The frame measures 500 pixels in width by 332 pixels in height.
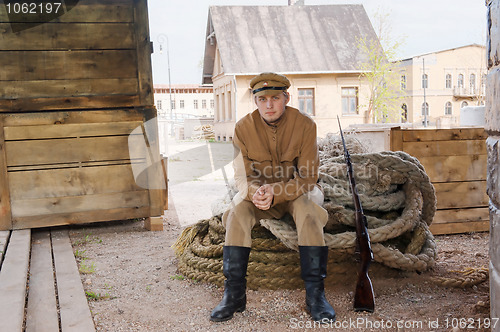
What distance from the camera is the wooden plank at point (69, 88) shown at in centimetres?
469

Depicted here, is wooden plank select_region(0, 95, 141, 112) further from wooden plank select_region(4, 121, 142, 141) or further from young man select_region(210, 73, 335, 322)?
young man select_region(210, 73, 335, 322)

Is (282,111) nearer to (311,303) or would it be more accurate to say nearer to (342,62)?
(311,303)

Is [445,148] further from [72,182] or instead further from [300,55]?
[300,55]

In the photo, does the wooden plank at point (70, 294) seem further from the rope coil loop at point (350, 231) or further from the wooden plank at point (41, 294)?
the rope coil loop at point (350, 231)

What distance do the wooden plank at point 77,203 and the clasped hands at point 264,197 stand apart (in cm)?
256

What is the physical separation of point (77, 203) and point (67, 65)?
4.71ft

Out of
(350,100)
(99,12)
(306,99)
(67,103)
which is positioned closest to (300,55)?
(306,99)

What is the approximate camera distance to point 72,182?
4.85 meters

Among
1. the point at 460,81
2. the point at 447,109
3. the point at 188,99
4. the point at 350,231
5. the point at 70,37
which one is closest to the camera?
the point at 350,231

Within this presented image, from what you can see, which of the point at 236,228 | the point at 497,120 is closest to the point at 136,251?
the point at 236,228

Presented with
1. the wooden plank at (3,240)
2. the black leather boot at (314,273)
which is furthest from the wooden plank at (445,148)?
the wooden plank at (3,240)

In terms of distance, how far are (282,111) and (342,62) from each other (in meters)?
22.0

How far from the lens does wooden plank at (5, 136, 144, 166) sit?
15.4 ft

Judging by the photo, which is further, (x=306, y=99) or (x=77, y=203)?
(x=306, y=99)
